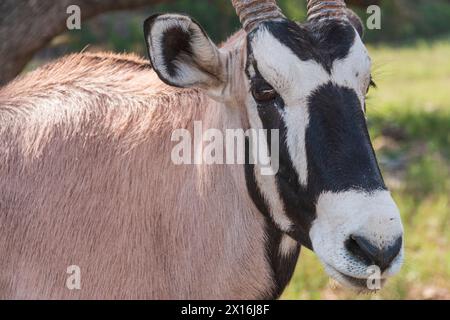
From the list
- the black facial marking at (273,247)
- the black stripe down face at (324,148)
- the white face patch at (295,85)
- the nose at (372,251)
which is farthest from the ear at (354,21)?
the nose at (372,251)

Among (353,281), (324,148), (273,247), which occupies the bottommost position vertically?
(273,247)

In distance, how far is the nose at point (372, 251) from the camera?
3.56 metres

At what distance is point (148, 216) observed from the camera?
423 cm

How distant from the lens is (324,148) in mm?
3756

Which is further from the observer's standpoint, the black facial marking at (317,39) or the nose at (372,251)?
the black facial marking at (317,39)

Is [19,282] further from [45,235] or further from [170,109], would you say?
[170,109]

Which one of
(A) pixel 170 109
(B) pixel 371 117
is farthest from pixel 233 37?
(B) pixel 371 117

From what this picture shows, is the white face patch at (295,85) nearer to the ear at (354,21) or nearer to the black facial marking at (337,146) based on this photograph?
the black facial marking at (337,146)

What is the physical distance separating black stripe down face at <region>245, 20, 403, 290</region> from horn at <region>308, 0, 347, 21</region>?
0.06 metres

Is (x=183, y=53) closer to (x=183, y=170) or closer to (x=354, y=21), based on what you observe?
(x=183, y=170)

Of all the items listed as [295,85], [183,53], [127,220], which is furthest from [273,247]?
[183,53]

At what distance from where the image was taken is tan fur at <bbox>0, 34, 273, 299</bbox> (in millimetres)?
4180

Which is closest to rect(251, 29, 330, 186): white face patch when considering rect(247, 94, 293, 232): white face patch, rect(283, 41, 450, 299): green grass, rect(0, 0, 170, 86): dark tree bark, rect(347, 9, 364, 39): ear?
rect(247, 94, 293, 232): white face patch

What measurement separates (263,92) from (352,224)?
0.71 metres
